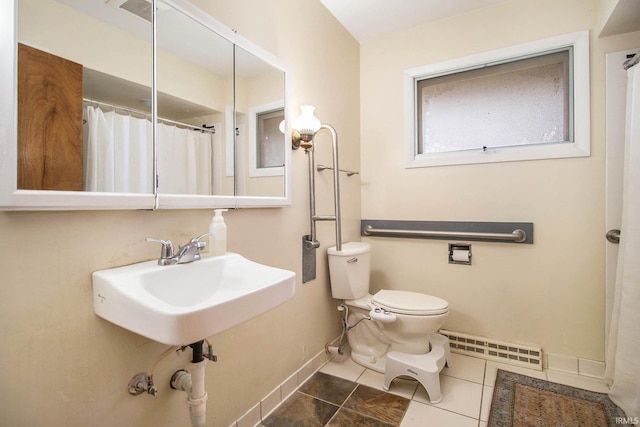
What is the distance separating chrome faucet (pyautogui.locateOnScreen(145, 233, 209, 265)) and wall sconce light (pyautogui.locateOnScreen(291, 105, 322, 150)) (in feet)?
2.76

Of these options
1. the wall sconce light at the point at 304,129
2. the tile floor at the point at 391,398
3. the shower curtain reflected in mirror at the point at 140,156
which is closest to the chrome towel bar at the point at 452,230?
the tile floor at the point at 391,398

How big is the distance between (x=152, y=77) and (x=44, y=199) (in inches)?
20.6

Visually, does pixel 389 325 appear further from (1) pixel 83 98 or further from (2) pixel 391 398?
(1) pixel 83 98

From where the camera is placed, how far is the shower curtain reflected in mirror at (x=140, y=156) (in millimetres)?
839

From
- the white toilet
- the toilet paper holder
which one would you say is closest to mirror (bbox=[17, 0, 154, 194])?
the white toilet

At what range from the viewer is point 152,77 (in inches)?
39.0

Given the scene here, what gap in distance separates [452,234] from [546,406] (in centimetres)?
102

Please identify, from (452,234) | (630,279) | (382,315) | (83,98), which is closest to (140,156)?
(83,98)

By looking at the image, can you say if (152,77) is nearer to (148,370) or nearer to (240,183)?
(240,183)

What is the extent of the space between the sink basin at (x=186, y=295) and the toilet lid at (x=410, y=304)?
2.92 ft

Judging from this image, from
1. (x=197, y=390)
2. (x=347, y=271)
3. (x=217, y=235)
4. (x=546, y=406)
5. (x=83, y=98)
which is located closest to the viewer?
(x=83, y=98)

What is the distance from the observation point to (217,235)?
1.12 meters

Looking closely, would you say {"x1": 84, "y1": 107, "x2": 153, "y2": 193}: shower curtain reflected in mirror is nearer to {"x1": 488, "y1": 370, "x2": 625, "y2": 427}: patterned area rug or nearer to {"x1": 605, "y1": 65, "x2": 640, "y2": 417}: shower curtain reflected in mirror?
{"x1": 488, "y1": 370, "x2": 625, "y2": 427}: patterned area rug

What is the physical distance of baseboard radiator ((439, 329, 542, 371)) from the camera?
5.95 ft
